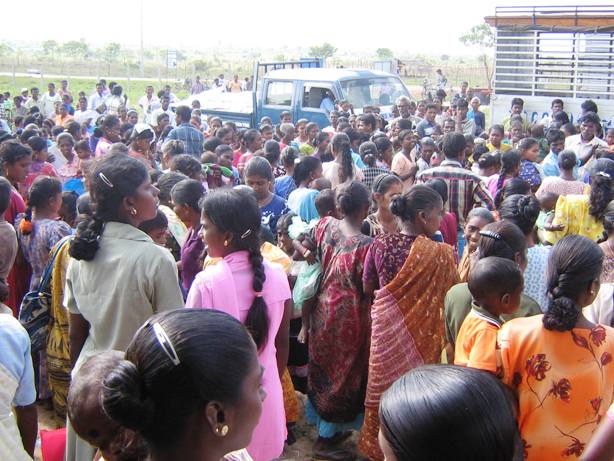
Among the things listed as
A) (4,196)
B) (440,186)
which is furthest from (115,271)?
(440,186)

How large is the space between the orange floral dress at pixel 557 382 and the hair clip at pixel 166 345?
138cm

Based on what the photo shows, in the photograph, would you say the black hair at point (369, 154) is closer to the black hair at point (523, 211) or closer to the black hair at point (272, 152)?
the black hair at point (272, 152)

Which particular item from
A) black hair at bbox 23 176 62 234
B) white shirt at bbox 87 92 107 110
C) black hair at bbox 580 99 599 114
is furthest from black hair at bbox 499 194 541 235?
white shirt at bbox 87 92 107 110

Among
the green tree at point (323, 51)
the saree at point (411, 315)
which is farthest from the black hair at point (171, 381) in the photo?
the green tree at point (323, 51)

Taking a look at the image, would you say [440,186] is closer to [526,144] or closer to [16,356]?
[526,144]

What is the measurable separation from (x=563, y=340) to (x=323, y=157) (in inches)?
230

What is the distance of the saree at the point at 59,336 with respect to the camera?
3.18 m

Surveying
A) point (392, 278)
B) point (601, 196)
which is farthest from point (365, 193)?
point (601, 196)

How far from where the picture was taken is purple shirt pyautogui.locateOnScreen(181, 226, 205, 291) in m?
3.67

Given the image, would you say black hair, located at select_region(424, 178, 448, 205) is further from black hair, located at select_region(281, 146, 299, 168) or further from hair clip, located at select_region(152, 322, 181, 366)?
hair clip, located at select_region(152, 322, 181, 366)

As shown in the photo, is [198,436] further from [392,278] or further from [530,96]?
[530,96]

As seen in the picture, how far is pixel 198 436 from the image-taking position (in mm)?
1474

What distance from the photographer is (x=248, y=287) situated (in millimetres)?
2664

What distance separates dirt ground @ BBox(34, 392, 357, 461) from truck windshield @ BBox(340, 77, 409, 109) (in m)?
8.58
